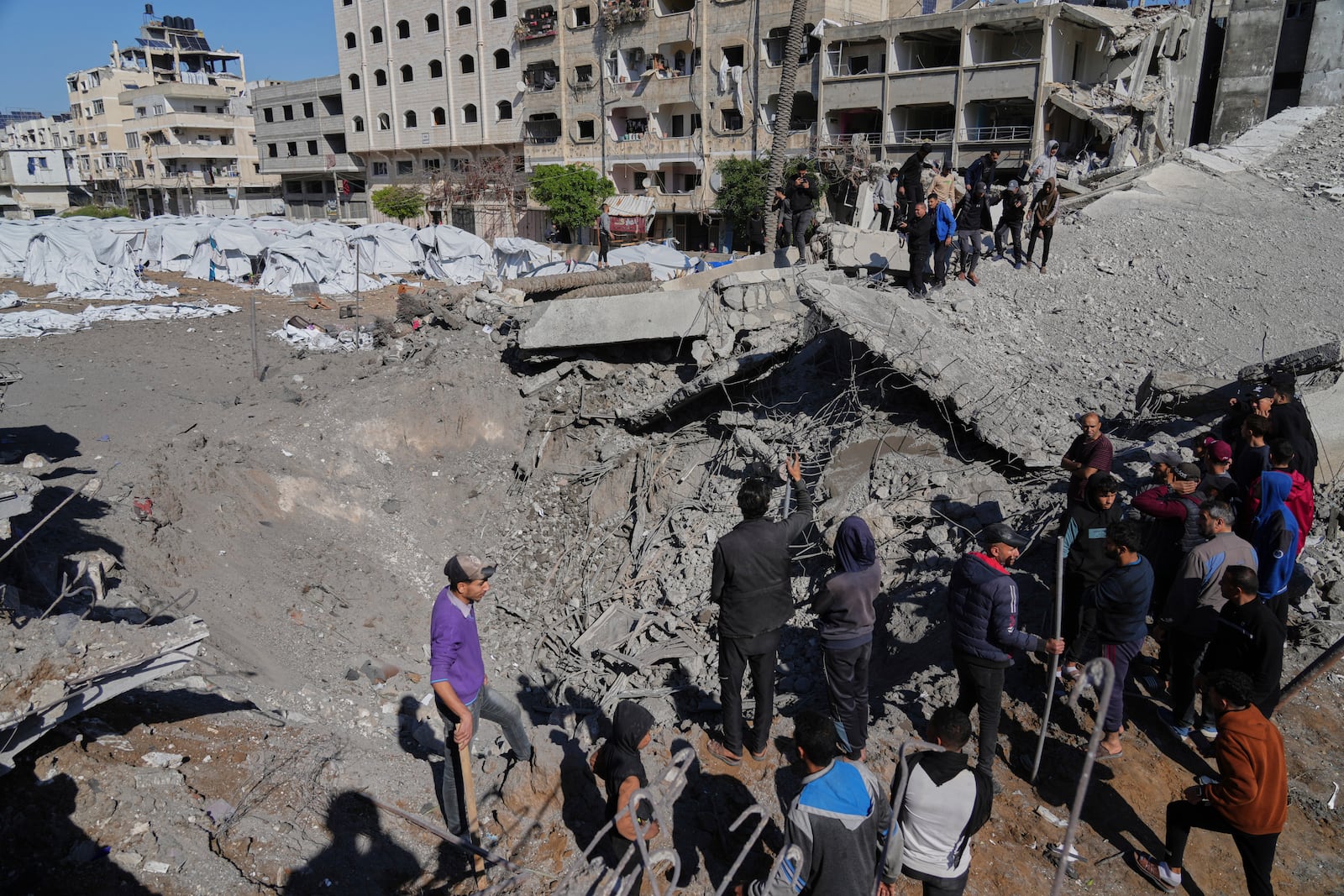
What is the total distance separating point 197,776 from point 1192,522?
6.20 meters

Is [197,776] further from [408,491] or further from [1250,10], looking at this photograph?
[1250,10]

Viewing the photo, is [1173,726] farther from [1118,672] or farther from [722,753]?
[722,753]

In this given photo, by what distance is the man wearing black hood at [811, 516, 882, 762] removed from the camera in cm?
444

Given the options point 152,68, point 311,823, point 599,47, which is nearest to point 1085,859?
point 311,823

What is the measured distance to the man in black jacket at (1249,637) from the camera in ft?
13.2

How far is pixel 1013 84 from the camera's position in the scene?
25.0m

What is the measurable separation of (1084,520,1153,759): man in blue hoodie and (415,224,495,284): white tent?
80.0 ft

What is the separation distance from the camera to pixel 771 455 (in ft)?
28.3

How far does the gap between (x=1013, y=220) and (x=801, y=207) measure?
315 centimetres

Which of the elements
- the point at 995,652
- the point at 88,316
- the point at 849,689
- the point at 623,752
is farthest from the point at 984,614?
the point at 88,316

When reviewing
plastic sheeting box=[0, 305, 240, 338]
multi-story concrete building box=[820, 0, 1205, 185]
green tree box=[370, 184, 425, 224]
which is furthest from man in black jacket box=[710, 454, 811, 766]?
green tree box=[370, 184, 425, 224]

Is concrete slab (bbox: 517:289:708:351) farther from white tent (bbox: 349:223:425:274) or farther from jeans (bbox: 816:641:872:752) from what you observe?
white tent (bbox: 349:223:425:274)

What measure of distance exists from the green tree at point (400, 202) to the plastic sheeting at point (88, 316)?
2160 cm

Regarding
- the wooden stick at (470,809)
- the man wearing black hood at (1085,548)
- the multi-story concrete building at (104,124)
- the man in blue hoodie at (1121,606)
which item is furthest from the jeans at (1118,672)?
the multi-story concrete building at (104,124)
